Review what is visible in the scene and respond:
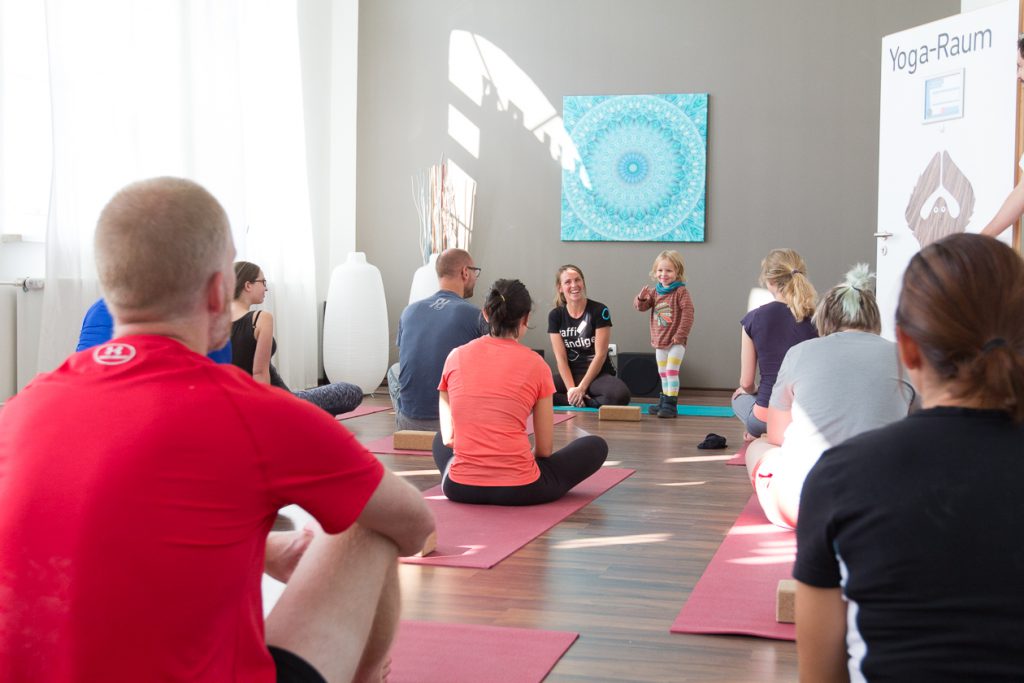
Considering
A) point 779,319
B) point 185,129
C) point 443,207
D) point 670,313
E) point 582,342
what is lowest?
point 582,342

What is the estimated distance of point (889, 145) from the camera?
536cm

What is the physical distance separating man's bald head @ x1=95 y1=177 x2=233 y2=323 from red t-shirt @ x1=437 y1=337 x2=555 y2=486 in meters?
2.40

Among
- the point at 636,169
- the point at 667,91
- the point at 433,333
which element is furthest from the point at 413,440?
the point at 667,91

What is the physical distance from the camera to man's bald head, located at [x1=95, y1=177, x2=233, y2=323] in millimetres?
1151

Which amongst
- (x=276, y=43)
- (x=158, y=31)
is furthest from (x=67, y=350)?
(x=276, y=43)

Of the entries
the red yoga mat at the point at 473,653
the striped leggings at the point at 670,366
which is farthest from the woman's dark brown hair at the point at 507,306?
the striped leggings at the point at 670,366

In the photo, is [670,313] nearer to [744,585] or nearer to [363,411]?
[363,411]

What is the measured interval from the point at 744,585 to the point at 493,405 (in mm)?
1176

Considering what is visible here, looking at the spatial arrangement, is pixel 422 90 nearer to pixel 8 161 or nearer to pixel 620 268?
pixel 620 268

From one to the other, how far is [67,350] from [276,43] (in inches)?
125

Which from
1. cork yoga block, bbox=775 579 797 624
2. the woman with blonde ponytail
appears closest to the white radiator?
the woman with blonde ponytail

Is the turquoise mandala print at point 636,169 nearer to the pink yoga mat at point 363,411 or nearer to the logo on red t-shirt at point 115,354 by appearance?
the pink yoga mat at point 363,411

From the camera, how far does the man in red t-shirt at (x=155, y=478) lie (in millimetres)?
1088

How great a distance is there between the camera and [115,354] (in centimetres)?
115
